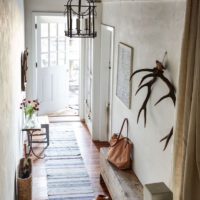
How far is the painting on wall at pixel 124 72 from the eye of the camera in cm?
455

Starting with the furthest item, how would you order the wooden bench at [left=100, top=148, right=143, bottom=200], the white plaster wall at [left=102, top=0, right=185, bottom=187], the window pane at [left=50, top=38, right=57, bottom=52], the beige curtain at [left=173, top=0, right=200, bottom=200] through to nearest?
the window pane at [left=50, top=38, right=57, bottom=52]
the wooden bench at [left=100, top=148, right=143, bottom=200]
the white plaster wall at [left=102, top=0, right=185, bottom=187]
the beige curtain at [left=173, top=0, right=200, bottom=200]

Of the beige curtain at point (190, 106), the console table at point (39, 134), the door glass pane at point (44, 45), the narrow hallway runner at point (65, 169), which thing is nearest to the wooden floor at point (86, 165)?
the narrow hallway runner at point (65, 169)

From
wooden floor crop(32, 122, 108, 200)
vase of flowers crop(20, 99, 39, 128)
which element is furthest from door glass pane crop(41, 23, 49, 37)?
vase of flowers crop(20, 99, 39, 128)

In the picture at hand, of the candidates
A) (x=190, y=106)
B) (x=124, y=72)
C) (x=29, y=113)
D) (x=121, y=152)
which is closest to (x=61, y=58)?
(x=29, y=113)

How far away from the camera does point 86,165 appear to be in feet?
18.5

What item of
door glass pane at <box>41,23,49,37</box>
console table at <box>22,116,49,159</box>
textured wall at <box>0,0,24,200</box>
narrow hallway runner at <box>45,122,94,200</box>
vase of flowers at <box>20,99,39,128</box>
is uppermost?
door glass pane at <box>41,23,49,37</box>

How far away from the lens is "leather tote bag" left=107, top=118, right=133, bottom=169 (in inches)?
176

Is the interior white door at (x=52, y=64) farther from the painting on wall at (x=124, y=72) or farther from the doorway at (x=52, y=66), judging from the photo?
the painting on wall at (x=124, y=72)

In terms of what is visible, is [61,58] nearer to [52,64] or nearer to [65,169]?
[52,64]

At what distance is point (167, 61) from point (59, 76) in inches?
204

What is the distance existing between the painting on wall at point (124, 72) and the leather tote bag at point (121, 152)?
422mm

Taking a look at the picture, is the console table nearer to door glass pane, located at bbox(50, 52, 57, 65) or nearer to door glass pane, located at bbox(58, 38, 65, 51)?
door glass pane, located at bbox(50, 52, 57, 65)

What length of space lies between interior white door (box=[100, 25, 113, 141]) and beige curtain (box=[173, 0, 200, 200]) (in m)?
3.74

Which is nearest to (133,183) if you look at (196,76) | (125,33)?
(125,33)
